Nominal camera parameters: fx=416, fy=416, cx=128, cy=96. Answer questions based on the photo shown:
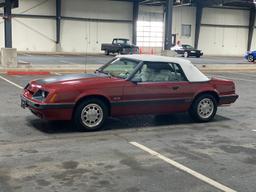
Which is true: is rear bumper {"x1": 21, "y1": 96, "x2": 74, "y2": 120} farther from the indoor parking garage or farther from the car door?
the car door

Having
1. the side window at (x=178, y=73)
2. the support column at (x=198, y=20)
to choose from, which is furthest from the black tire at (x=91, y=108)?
the support column at (x=198, y=20)

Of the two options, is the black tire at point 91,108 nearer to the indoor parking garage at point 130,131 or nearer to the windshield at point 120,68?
the indoor parking garage at point 130,131

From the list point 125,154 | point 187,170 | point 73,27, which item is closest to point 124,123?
point 125,154

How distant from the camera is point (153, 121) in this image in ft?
29.9

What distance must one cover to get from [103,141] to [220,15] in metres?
50.0

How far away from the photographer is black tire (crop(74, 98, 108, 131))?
7.78 m

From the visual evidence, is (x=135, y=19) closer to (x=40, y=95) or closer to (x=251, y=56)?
(x=251, y=56)

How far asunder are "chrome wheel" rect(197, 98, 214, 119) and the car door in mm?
340

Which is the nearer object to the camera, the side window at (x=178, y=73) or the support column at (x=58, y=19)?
the side window at (x=178, y=73)

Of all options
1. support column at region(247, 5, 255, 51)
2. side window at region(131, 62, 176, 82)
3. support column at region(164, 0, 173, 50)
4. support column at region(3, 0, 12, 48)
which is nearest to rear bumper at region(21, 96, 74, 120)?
side window at region(131, 62, 176, 82)

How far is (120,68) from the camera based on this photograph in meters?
8.82

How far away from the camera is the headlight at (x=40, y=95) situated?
7.67m

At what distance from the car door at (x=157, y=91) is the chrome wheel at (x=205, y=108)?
340mm

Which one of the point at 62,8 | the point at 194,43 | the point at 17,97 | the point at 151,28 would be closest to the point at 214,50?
the point at 194,43
